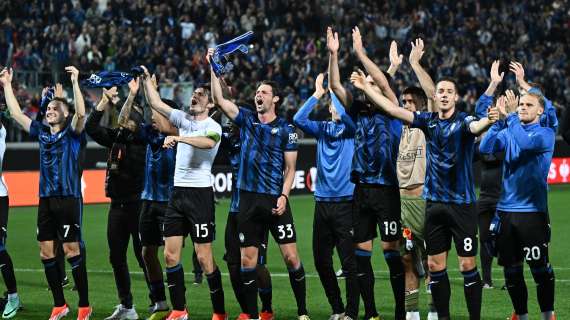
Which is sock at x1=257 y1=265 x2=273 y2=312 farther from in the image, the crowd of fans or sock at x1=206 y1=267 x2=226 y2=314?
the crowd of fans

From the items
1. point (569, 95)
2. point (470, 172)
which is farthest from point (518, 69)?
point (569, 95)

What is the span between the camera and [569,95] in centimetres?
3559

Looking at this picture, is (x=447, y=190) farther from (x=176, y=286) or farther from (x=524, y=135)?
(x=176, y=286)

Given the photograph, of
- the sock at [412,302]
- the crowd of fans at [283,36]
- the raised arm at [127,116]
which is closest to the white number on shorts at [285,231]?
the sock at [412,302]

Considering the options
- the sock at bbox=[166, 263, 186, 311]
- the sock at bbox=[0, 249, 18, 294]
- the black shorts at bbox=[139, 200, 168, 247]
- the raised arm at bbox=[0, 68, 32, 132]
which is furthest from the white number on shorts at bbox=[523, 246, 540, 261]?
the sock at bbox=[0, 249, 18, 294]

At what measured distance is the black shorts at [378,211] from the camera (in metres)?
10.9

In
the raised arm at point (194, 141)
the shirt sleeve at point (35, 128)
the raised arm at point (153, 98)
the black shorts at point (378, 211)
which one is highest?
the raised arm at point (153, 98)

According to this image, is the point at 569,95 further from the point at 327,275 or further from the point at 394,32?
the point at 327,275

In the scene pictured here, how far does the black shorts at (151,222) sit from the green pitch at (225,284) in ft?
3.11

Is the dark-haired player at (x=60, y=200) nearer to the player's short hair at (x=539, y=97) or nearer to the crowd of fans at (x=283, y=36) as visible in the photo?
the player's short hair at (x=539, y=97)

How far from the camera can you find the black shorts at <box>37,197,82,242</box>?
11555mm

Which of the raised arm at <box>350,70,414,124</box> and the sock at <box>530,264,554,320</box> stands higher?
the raised arm at <box>350,70,414,124</box>

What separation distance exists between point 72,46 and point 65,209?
19.6 metres

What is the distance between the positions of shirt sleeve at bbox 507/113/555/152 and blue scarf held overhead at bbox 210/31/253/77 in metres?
2.92
